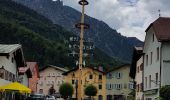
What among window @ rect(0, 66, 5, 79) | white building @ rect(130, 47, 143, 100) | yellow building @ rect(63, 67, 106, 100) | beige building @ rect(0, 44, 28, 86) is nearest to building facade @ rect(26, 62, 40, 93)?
yellow building @ rect(63, 67, 106, 100)

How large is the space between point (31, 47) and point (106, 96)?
5540 cm

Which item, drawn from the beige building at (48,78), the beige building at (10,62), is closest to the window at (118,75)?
the beige building at (48,78)

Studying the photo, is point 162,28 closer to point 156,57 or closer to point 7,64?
point 156,57

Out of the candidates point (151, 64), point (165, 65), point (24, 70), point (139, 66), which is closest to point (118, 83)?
point (24, 70)

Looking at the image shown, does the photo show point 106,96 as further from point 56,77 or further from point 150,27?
point 150,27

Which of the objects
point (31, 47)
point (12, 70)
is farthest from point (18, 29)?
point (12, 70)

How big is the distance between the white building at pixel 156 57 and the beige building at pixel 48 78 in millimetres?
80001

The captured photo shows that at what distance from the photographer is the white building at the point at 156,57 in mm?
42125

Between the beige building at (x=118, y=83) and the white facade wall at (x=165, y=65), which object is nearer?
the white facade wall at (x=165, y=65)

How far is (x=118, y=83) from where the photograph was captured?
116625 millimetres

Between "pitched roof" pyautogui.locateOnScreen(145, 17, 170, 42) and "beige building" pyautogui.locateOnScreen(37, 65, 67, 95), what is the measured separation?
85.3 meters

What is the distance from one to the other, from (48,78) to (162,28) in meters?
88.9

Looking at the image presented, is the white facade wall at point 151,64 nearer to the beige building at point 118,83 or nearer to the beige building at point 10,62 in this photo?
the beige building at point 10,62

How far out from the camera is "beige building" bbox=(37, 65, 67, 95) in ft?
428
